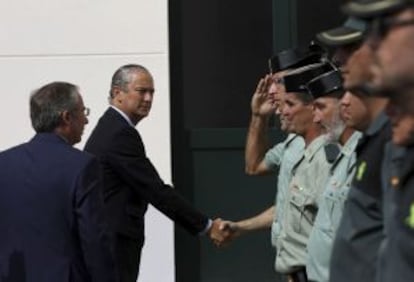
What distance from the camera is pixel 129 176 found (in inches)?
253

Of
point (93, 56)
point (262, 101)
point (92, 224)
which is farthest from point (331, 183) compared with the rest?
point (93, 56)

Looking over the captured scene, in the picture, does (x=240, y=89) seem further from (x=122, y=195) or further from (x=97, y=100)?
(x=122, y=195)

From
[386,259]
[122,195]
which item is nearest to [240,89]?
[122,195]

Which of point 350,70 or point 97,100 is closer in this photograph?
point 350,70

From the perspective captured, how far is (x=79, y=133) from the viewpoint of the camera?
214 inches

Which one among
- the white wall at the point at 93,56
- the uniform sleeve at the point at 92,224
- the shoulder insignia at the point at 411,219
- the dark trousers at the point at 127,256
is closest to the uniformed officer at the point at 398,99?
the shoulder insignia at the point at 411,219

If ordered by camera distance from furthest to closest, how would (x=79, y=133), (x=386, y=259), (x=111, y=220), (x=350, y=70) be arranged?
1. (x=111, y=220)
2. (x=79, y=133)
3. (x=350, y=70)
4. (x=386, y=259)

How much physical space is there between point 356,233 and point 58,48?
4.56 m

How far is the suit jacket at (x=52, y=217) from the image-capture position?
516 cm

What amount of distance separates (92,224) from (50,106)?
623 millimetres

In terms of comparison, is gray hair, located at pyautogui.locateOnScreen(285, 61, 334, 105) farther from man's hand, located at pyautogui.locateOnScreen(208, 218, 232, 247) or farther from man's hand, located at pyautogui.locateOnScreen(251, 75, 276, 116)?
man's hand, located at pyautogui.locateOnScreen(208, 218, 232, 247)

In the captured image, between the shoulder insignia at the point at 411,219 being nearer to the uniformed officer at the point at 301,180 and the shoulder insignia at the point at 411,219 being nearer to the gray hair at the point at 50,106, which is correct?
the uniformed officer at the point at 301,180

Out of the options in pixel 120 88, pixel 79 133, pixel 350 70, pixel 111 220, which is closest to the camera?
pixel 350 70

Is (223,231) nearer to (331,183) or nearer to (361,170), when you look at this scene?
(331,183)
